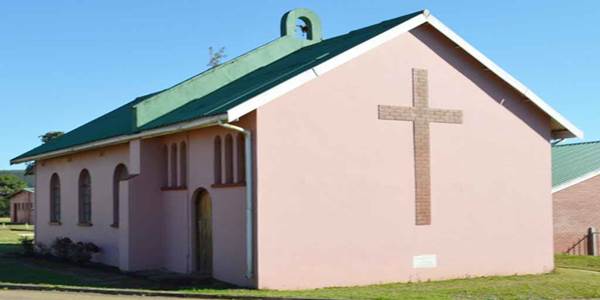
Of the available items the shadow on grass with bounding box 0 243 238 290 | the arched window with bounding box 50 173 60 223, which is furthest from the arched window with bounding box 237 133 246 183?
the arched window with bounding box 50 173 60 223

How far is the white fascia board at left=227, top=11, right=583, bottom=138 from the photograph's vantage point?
1675 centimetres

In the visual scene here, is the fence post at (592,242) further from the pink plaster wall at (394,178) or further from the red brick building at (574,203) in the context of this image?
the pink plaster wall at (394,178)

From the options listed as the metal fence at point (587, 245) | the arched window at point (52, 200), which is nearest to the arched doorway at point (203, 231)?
the arched window at point (52, 200)

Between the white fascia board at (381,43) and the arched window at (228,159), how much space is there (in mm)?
1687

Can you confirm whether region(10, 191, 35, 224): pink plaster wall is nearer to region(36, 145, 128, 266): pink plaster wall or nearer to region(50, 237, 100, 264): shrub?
region(36, 145, 128, 266): pink plaster wall

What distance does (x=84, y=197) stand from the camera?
25.9m

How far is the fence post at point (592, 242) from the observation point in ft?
108

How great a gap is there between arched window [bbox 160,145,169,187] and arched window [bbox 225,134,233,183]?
325 centimetres

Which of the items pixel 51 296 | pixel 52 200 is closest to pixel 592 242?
pixel 52 200

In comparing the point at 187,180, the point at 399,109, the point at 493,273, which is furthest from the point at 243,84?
the point at 493,273

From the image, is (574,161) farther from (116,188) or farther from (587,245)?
(116,188)

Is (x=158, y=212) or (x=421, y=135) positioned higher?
(x=421, y=135)

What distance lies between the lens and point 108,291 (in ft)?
56.0

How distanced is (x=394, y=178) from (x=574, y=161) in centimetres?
2002
